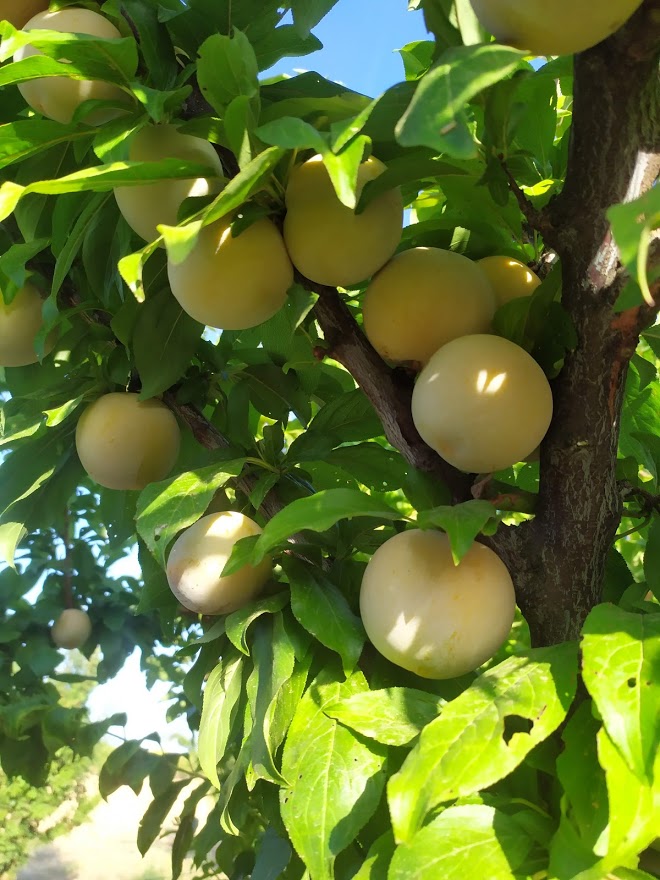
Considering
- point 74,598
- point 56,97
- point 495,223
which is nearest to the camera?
point 56,97

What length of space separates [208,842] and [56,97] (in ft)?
4.18

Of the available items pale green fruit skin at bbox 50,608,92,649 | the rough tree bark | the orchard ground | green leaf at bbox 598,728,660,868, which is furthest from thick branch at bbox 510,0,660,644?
the orchard ground

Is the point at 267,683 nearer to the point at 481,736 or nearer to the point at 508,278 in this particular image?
the point at 481,736

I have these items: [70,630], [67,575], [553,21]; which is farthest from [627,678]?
[67,575]

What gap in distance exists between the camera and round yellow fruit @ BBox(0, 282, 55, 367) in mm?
978

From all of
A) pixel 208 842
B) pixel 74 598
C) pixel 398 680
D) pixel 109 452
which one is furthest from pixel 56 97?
pixel 74 598

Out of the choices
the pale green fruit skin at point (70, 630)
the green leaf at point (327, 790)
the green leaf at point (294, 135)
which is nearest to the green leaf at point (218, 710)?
the green leaf at point (327, 790)

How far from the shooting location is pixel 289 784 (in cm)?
65

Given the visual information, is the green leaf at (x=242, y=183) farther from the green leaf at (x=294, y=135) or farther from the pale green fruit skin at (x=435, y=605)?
the pale green fruit skin at (x=435, y=605)

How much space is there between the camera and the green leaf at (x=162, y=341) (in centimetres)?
85

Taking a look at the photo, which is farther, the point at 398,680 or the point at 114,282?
the point at 114,282

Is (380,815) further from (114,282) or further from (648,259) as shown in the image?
(114,282)

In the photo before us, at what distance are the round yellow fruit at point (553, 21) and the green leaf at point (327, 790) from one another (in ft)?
1.76

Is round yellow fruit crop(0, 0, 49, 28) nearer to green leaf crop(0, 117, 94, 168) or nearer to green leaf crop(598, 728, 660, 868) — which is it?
green leaf crop(0, 117, 94, 168)
